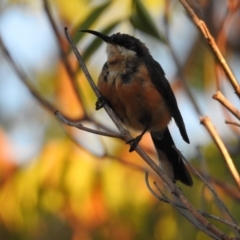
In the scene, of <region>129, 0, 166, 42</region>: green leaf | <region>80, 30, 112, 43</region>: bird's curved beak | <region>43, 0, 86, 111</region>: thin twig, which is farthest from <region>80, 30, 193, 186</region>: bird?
<region>129, 0, 166, 42</region>: green leaf

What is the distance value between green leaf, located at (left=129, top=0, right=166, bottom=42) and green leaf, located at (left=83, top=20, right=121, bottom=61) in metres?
0.17

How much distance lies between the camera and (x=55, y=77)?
4.93m

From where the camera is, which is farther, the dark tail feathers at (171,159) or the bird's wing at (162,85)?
the bird's wing at (162,85)

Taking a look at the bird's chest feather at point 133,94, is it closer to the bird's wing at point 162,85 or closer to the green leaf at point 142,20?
the bird's wing at point 162,85

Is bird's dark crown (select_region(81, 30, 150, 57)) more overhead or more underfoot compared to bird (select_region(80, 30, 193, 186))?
more overhead

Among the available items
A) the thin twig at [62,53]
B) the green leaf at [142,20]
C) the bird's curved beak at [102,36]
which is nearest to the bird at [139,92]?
the bird's curved beak at [102,36]

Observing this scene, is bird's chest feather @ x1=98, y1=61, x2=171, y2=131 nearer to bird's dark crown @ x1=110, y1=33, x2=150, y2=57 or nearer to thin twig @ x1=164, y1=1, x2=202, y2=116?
bird's dark crown @ x1=110, y1=33, x2=150, y2=57

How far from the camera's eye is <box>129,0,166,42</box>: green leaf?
323cm

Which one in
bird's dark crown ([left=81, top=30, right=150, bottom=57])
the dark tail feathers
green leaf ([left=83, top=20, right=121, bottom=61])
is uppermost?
bird's dark crown ([left=81, top=30, right=150, bottom=57])

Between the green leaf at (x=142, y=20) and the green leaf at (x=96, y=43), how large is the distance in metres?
0.17

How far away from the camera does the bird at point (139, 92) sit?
3.63m

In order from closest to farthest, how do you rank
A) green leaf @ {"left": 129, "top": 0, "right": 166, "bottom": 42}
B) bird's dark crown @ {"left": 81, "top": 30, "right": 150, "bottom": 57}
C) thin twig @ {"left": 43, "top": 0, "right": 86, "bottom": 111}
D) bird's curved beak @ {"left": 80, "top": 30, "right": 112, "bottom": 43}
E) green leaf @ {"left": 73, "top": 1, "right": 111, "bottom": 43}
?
thin twig @ {"left": 43, "top": 0, "right": 86, "bottom": 111}, green leaf @ {"left": 129, "top": 0, "right": 166, "bottom": 42}, green leaf @ {"left": 73, "top": 1, "right": 111, "bottom": 43}, bird's curved beak @ {"left": 80, "top": 30, "right": 112, "bottom": 43}, bird's dark crown @ {"left": 81, "top": 30, "right": 150, "bottom": 57}

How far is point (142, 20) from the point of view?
3271 mm

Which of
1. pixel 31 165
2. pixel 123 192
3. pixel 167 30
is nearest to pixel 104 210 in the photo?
pixel 123 192
